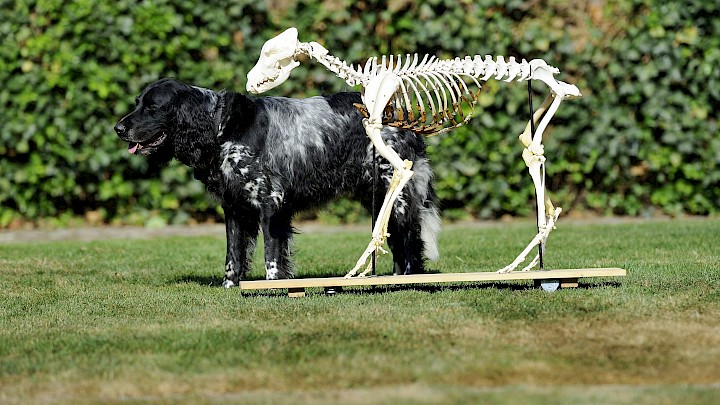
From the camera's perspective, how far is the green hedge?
39.1 ft

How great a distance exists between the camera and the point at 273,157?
7965 mm

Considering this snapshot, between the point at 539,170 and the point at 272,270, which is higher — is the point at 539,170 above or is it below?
above

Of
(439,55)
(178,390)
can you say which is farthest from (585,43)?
(178,390)

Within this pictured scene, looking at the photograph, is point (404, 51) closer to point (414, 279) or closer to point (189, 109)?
point (189, 109)

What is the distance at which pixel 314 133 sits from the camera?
8.07 meters

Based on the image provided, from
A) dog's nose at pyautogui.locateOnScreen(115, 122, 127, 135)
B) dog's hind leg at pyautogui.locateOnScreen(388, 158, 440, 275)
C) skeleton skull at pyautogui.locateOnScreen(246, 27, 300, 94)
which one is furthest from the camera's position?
dog's hind leg at pyautogui.locateOnScreen(388, 158, 440, 275)

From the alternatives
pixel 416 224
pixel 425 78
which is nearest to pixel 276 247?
pixel 416 224

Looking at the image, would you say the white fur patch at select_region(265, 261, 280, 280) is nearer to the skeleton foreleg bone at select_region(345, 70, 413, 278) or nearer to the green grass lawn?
the green grass lawn

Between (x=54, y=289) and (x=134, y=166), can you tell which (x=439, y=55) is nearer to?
(x=134, y=166)

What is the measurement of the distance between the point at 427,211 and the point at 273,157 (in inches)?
46.4

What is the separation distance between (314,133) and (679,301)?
8.83 feet

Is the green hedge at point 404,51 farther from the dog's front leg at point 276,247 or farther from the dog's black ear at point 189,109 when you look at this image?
the dog's front leg at point 276,247

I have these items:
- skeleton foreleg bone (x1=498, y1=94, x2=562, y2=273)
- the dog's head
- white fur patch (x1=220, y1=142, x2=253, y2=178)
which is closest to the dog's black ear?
the dog's head

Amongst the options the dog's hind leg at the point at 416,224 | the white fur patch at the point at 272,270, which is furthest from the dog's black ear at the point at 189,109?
the dog's hind leg at the point at 416,224
